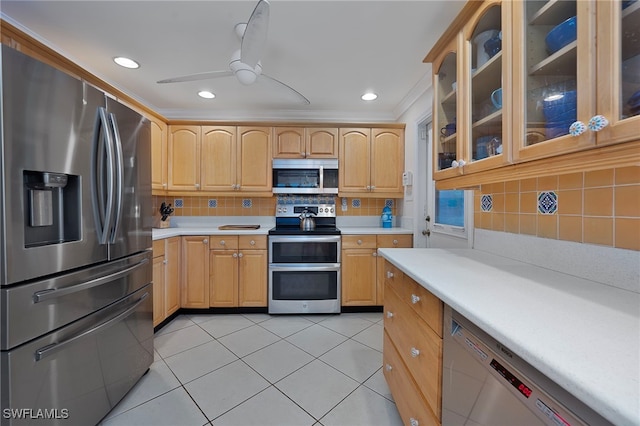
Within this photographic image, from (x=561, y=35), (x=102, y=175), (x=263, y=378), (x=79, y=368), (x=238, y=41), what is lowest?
(x=263, y=378)

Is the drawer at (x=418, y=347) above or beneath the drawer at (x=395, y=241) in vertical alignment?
beneath

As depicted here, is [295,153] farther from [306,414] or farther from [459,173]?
[306,414]

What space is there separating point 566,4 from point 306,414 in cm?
207

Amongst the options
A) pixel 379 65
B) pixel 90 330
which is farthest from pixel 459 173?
pixel 90 330

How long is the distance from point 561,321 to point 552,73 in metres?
0.81

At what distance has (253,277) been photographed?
2643mm

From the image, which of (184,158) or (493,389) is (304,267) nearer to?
(184,158)

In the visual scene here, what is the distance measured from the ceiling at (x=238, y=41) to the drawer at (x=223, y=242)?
150 cm

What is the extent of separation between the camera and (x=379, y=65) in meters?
2.05

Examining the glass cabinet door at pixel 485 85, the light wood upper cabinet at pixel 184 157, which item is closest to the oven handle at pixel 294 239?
the light wood upper cabinet at pixel 184 157

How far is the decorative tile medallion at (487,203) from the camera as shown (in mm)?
1489

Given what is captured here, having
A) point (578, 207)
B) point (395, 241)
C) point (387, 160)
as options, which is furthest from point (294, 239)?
point (578, 207)

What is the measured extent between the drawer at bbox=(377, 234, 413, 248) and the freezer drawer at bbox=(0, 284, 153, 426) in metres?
2.13

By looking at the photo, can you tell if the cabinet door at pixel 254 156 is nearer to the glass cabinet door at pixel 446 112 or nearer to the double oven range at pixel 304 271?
the double oven range at pixel 304 271
